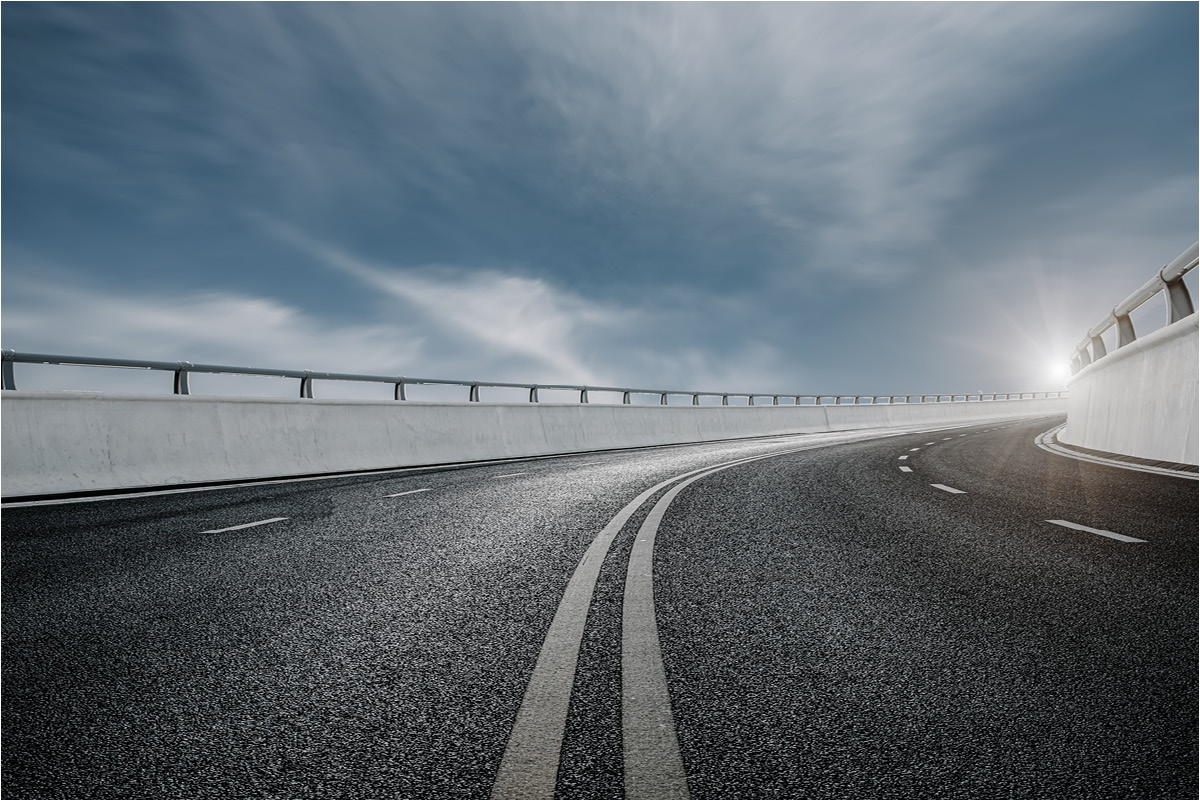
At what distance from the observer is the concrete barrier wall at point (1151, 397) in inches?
423

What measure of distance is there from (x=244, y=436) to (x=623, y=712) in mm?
11363

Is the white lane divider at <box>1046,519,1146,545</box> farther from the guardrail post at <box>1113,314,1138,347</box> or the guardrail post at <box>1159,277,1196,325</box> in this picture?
the guardrail post at <box>1113,314,1138,347</box>

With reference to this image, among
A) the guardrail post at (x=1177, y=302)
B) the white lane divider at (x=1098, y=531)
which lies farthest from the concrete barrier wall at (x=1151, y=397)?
the white lane divider at (x=1098, y=531)

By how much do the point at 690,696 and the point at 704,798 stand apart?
0.77 m

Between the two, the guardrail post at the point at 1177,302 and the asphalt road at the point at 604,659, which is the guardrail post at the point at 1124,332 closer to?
the guardrail post at the point at 1177,302

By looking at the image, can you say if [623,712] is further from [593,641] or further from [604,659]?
[593,641]

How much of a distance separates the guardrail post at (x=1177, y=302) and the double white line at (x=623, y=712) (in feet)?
35.6

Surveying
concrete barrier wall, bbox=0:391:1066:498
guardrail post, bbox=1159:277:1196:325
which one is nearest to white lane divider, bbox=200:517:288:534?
concrete barrier wall, bbox=0:391:1066:498

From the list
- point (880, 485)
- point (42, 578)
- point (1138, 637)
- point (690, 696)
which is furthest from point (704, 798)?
point (880, 485)

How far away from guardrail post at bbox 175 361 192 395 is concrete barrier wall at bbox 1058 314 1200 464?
14.8m

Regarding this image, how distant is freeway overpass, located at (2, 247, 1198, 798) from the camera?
2279mm

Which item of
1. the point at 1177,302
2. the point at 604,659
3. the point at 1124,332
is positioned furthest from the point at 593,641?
the point at 1124,332

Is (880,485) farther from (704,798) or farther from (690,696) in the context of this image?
(704,798)

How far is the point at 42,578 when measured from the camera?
16.7 ft
